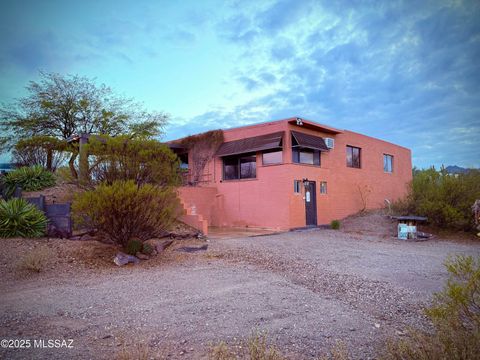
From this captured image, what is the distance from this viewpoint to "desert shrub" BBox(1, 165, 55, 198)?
39.1 feet

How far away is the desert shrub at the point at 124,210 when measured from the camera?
7.26 meters

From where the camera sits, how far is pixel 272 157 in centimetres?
1559

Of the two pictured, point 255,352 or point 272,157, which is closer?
point 255,352

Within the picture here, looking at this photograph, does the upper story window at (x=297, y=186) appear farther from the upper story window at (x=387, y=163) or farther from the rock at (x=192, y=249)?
the upper story window at (x=387, y=163)

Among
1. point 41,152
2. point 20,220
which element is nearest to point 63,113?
point 41,152

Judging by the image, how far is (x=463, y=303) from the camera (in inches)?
117

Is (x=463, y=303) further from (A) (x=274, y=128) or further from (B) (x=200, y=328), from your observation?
(A) (x=274, y=128)

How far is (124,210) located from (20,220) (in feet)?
10.1

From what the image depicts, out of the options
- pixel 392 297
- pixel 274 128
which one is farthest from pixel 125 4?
pixel 392 297

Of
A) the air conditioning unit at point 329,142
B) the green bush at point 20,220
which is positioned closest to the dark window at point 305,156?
the air conditioning unit at point 329,142

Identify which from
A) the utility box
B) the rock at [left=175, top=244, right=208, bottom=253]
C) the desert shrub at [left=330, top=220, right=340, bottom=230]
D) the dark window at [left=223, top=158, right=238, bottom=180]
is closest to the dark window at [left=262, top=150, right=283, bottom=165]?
the dark window at [left=223, top=158, right=238, bottom=180]

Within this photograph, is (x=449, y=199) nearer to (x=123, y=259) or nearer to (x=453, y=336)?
(x=123, y=259)

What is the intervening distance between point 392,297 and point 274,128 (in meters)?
10.8

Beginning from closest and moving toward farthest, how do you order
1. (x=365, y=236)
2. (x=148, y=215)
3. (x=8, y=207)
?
1. (x=148, y=215)
2. (x=8, y=207)
3. (x=365, y=236)
